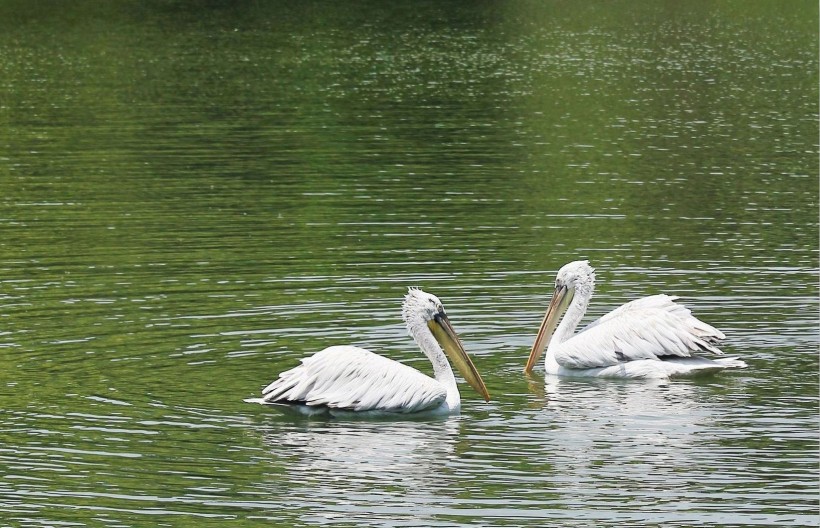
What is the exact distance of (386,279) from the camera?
50.5 feet

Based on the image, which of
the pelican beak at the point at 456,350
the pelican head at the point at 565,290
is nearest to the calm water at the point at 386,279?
the pelican beak at the point at 456,350

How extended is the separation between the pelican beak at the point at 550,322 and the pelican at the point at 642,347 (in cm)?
6

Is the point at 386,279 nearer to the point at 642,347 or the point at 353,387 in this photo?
the point at 642,347

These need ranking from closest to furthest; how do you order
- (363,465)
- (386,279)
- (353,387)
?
1. (363,465)
2. (353,387)
3. (386,279)

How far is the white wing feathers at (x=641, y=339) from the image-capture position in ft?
40.5

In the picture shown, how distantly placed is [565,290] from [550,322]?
0.32 m

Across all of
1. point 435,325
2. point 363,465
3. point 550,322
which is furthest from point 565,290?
point 363,465

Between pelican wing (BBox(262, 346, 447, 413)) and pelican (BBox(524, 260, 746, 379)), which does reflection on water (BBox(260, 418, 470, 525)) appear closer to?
pelican wing (BBox(262, 346, 447, 413))

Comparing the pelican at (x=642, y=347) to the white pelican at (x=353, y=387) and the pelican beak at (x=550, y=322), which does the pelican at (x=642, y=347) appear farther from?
the white pelican at (x=353, y=387)

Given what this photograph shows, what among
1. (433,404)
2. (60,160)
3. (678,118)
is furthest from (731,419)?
(678,118)

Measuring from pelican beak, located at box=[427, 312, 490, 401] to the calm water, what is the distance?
147 mm

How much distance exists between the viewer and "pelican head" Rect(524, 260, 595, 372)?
1296 centimetres

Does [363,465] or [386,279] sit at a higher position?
[386,279]

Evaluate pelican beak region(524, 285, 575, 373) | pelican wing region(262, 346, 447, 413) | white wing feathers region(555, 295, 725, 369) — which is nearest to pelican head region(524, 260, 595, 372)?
pelican beak region(524, 285, 575, 373)
